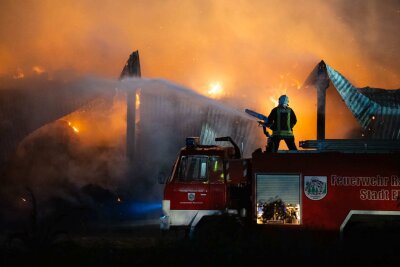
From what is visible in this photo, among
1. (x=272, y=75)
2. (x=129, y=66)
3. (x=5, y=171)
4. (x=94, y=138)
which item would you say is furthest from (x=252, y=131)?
(x=5, y=171)

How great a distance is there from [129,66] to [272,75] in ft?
16.9

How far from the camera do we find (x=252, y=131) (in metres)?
19.4

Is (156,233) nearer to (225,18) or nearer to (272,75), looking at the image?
(272,75)

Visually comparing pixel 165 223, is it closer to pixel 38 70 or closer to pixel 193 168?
pixel 193 168

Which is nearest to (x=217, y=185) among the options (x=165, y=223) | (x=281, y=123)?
(x=165, y=223)

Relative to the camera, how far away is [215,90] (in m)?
20.5

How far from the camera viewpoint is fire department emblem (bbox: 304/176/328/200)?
998cm

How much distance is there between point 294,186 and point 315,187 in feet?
1.24

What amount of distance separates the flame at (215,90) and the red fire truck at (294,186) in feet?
31.7

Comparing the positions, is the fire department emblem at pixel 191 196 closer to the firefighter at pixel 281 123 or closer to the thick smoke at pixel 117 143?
the firefighter at pixel 281 123

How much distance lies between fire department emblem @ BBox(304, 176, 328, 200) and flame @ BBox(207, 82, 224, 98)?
34.6 feet

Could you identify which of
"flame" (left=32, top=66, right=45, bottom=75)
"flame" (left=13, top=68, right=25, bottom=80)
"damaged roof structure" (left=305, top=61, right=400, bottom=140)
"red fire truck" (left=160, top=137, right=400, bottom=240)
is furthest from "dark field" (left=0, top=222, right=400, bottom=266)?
"flame" (left=32, top=66, right=45, bottom=75)

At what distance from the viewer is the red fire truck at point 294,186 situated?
9859 millimetres

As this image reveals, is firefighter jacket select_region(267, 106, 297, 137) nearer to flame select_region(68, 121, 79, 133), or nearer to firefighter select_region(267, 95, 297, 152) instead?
firefighter select_region(267, 95, 297, 152)
